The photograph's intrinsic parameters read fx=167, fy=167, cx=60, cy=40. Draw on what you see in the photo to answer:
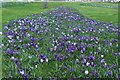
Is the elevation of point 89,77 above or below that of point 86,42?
below

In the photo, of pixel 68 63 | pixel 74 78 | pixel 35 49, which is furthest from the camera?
pixel 35 49

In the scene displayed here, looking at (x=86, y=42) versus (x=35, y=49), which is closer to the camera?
(x=35, y=49)

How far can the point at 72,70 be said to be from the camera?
404cm

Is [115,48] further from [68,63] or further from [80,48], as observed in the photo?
[68,63]

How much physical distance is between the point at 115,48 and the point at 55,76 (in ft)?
8.79

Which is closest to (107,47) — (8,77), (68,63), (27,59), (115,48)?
(115,48)

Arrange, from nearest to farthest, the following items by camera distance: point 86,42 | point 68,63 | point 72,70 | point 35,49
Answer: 1. point 72,70
2. point 68,63
3. point 35,49
4. point 86,42

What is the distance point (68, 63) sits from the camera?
4.52 m

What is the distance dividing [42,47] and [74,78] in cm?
228

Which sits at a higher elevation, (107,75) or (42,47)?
(42,47)

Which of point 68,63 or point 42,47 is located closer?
point 68,63

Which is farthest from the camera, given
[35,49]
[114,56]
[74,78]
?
[35,49]

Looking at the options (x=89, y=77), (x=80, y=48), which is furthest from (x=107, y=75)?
(x=80, y=48)

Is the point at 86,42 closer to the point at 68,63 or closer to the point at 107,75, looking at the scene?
the point at 68,63
